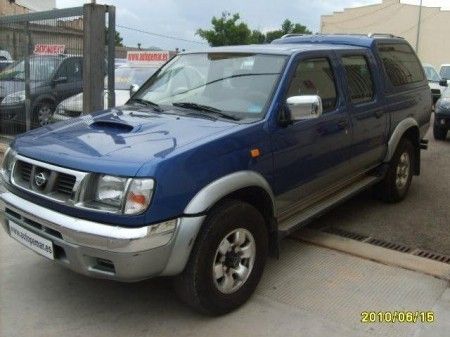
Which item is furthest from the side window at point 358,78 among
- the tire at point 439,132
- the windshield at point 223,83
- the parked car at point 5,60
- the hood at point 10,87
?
the tire at point 439,132

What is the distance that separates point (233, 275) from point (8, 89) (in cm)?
660

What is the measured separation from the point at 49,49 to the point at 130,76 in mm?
2230

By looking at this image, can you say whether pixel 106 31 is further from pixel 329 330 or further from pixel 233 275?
pixel 329 330

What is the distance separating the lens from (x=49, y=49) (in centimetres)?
781

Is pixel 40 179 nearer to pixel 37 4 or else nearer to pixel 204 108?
pixel 204 108

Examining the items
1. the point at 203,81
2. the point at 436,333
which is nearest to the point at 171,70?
the point at 203,81

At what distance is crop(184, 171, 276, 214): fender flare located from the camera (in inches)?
126

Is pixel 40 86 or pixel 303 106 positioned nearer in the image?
pixel 303 106

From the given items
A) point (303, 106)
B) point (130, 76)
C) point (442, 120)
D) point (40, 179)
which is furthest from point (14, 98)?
point (442, 120)

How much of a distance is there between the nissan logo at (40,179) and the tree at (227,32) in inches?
1492

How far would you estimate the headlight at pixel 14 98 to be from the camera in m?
8.61

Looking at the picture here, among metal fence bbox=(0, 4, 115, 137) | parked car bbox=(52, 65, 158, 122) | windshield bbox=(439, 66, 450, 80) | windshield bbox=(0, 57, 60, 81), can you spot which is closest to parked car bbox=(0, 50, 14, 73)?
metal fence bbox=(0, 4, 115, 137)
